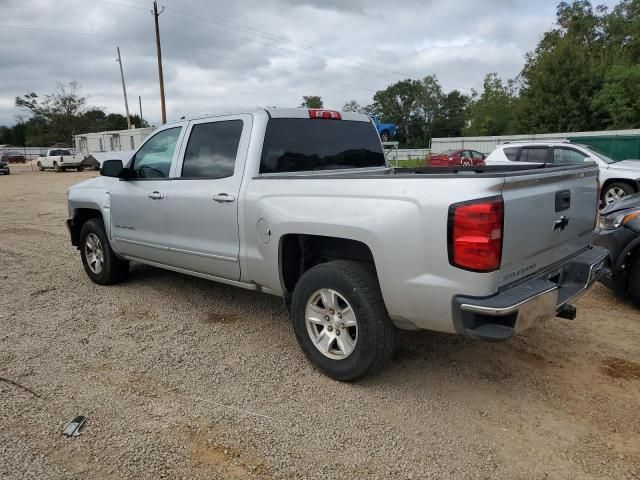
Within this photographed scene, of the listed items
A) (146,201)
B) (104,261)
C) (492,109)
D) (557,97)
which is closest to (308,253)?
(146,201)

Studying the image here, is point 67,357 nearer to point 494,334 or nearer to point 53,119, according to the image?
point 494,334

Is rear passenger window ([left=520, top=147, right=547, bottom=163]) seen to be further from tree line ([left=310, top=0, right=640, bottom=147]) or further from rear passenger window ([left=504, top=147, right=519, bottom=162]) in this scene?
tree line ([left=310, top=0, right=640, bottom=147])

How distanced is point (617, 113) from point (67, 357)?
3385 cm

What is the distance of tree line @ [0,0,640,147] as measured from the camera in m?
31.0

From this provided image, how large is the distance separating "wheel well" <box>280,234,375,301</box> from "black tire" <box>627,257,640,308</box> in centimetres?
296

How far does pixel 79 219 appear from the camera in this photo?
598cm

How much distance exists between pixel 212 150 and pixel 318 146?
2.96 ft

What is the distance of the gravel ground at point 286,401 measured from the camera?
261 cm

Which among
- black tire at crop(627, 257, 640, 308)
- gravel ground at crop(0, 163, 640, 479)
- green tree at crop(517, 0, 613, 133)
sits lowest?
gravel ground at crop(0, 163, 640, 479)

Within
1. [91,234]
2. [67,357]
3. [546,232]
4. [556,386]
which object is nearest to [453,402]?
[556,386]

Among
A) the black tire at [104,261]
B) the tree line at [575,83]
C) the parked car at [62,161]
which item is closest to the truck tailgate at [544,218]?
the black tire at [104,261]

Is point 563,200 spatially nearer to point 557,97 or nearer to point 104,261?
point 104,261

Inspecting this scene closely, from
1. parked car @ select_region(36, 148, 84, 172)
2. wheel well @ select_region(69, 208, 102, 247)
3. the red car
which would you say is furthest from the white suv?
Result: parked car @ select_region(36, 148, 84, 172)

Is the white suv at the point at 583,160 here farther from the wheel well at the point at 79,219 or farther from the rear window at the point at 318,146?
the wheel well at the point at 79,219
